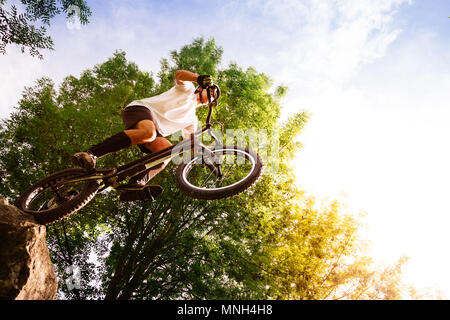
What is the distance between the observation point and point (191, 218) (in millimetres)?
9648

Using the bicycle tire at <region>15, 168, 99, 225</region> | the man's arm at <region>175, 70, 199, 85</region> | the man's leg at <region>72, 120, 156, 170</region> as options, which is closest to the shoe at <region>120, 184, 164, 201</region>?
the bicycle tire at <region>15, 168, 99, 225</region>

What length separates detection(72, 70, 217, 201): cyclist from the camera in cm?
321

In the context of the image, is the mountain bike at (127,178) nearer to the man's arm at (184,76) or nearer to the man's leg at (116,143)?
the man's leg at (116,143)

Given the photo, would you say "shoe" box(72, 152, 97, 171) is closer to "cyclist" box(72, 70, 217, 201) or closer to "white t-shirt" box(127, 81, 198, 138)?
"cyclist" box(72, 70, 217, 201)

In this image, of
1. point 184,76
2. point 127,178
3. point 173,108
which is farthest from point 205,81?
point 127,178

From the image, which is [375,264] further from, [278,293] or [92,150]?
[92,150]

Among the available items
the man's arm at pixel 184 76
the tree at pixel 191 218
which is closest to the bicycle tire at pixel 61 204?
the man's arm at pixel 184 76

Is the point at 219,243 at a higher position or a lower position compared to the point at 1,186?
lower

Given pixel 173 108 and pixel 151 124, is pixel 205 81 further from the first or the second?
pixel 151 124

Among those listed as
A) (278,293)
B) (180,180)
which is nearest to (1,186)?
(180,180)

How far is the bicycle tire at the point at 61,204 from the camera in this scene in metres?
2.87

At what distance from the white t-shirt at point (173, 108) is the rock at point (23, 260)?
2.12 meters

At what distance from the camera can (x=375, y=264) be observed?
30.0 ft
